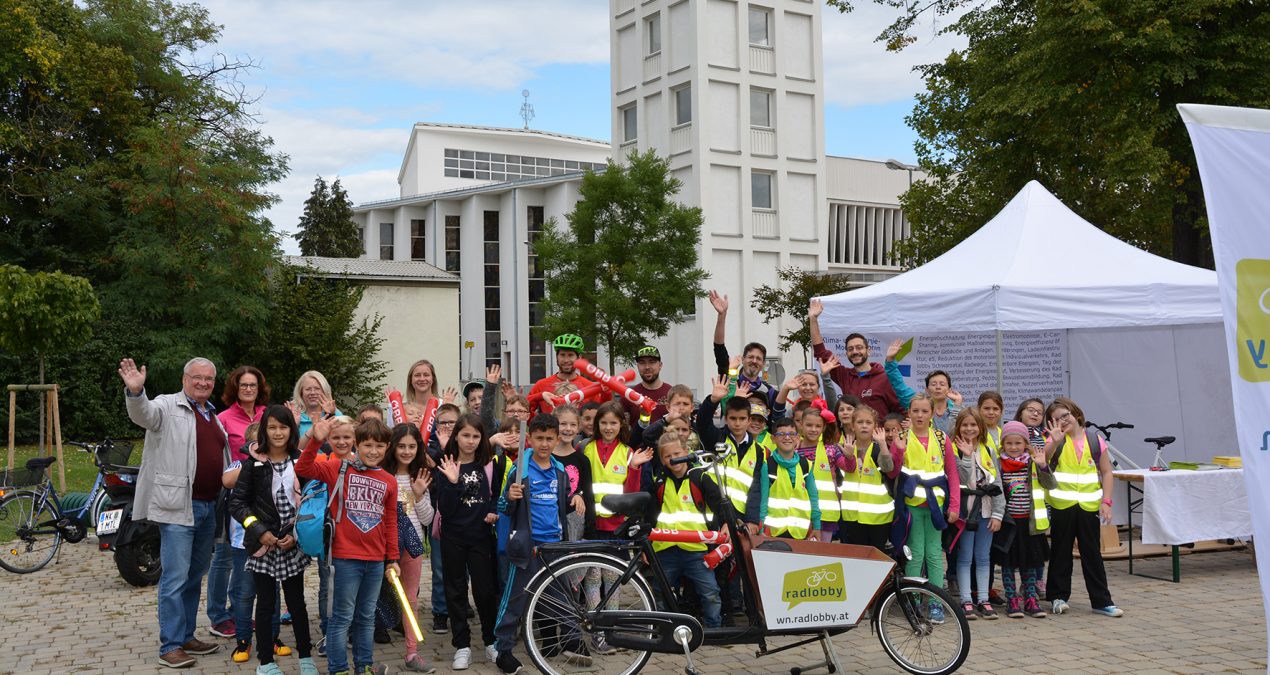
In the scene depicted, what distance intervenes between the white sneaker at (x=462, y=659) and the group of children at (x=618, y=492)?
0.01 meters

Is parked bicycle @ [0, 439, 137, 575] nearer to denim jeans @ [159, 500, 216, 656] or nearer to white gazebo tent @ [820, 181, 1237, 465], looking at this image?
denim jeans @ [159, 500, 216, 656]

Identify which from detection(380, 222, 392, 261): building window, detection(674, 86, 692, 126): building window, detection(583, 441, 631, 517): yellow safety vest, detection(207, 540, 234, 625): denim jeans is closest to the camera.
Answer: detection(583, 441, 631, 517): yellow safety vest

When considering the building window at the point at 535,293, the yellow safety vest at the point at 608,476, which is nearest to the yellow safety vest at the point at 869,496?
the yellow safety vest at the point at 608,476

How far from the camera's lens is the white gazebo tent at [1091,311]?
1045 centimetres

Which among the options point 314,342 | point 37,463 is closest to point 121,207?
point 314,342

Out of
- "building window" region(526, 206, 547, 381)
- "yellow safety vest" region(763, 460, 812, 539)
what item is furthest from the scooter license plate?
"building window" region(526, 206, 547, 381)

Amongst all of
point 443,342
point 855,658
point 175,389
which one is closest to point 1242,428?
point 855,658

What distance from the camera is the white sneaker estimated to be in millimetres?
6672

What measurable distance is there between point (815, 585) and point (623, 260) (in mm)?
27220

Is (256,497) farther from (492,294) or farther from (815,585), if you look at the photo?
(492,294)

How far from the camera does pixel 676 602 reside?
6.36m

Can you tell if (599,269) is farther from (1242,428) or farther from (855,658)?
(1242,428)

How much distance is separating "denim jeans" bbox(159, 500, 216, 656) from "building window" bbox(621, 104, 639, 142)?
139 feet

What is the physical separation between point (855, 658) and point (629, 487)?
182 cm
